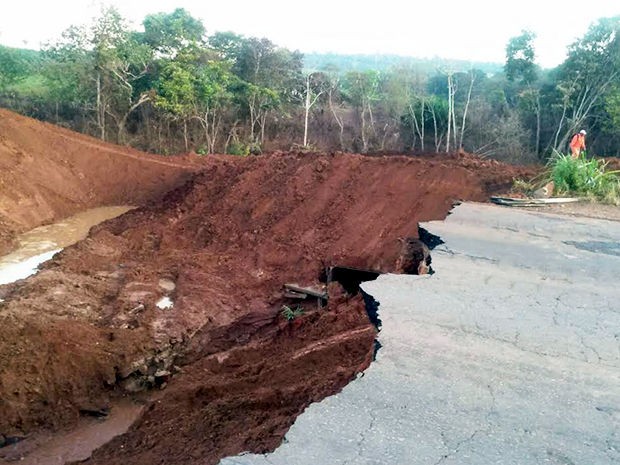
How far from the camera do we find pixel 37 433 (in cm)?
573

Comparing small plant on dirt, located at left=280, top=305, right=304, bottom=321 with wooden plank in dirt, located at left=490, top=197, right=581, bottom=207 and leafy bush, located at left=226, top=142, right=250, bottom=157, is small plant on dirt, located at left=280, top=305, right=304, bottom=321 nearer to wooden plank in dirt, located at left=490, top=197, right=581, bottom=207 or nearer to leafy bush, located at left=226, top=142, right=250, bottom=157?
wooden plank in dirt, located at left=490, top=197, right=581, bottom=207

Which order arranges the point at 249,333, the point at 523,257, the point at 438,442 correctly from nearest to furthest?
the point at 438,442 < the point at 523,257 < the point at 249,333

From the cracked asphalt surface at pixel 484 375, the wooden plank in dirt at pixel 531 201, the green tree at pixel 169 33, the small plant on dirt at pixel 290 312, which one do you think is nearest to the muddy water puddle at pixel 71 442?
the small plant on dirt at pixel 290 312

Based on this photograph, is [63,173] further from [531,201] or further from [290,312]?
[531,201]

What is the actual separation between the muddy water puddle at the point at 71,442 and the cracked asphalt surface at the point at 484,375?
3407 millimetres

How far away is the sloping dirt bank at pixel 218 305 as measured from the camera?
522 cm

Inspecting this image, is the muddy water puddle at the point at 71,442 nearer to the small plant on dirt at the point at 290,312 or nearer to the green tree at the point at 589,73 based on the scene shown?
the small plant on dirt at the point at 290,312

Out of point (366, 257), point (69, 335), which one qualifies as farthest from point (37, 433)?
point (366, 257)

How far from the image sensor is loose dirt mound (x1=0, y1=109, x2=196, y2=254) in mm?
13773

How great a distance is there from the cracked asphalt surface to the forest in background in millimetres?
16335

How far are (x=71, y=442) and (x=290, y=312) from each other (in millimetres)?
3767

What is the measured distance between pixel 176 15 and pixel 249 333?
737 inches

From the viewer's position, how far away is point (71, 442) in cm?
569

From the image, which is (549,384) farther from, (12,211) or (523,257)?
(12,211)
